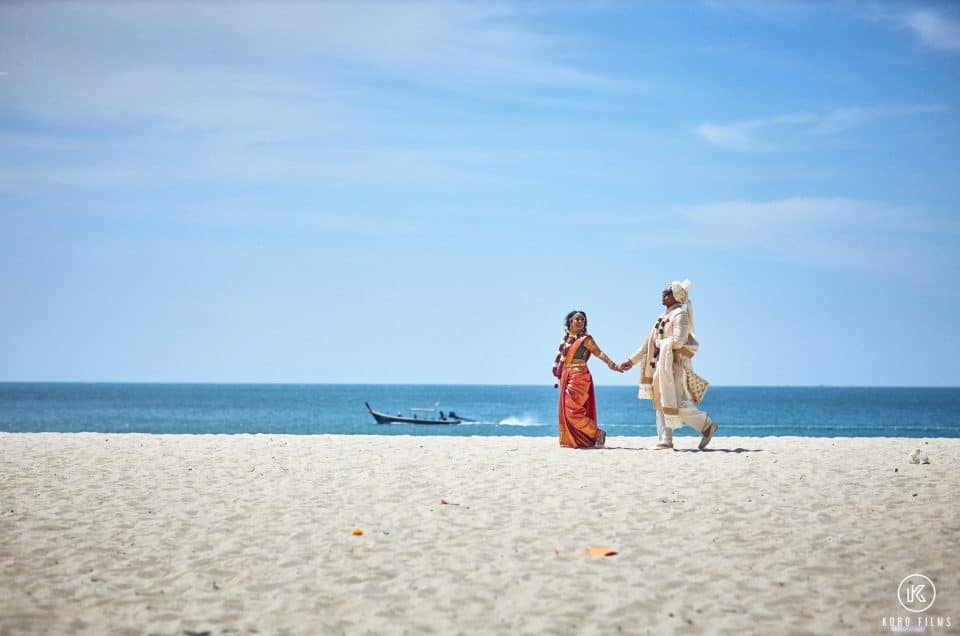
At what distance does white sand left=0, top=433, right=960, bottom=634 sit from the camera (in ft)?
21.7

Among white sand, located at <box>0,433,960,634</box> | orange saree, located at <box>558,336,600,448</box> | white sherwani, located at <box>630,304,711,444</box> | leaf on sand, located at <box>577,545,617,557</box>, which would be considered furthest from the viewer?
orange saree, located at <box>558,336,600,448</box>

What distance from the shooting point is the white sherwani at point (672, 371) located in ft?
49.2

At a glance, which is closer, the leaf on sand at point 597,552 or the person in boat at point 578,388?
the leaf on sand at point 597,552

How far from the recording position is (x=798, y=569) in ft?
24.7

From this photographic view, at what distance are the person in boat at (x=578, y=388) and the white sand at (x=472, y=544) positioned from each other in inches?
86.9

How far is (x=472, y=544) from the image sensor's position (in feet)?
27.6

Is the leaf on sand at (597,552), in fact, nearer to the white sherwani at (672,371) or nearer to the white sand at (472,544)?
the white sand at (472,544)

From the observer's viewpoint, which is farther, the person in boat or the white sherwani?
the person in boat

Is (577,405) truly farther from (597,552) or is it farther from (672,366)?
(597,552)

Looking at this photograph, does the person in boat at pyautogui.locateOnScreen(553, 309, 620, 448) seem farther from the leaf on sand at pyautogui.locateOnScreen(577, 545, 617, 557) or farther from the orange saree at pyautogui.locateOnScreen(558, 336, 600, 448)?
the leaf on sand at pyautogui.locateOnScreen(577, 545, 617, 557)

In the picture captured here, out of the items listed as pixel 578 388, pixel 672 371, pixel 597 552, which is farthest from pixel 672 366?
pixel 597 552

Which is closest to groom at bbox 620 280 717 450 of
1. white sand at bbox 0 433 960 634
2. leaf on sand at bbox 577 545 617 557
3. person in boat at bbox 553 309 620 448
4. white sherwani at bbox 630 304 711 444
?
white sherwani at bbox 630 304 711 444

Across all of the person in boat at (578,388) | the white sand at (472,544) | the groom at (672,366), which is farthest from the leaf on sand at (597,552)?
the person in boat at (578,388)

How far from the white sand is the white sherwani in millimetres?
1389
